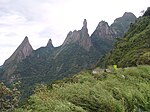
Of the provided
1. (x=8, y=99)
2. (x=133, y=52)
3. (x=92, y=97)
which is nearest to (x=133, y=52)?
(x=133, y=52)

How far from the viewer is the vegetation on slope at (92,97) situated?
8.98 metres

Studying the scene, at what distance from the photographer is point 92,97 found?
10016 millimetres

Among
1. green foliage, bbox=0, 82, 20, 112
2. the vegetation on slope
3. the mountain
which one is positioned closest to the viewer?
the vegetation on slope

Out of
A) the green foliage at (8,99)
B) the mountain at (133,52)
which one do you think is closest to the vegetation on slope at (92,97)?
the green foliage at (8,99)

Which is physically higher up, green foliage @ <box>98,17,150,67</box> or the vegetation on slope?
green foliage @ <box>98,17,150,67</box>

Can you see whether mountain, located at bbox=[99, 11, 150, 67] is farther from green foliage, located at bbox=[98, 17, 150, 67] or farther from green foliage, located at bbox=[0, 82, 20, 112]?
green foliage, located at bbox=[0, 82, 20, 112]

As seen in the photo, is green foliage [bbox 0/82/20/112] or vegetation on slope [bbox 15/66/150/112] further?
green foliage [bbox 0/82/20/112]

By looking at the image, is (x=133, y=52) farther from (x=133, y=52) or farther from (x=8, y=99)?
(x=8, y=99)

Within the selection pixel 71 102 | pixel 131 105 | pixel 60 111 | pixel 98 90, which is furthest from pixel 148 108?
pixel 60 111

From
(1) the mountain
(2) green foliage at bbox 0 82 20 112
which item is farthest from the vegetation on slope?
(1) the mountain

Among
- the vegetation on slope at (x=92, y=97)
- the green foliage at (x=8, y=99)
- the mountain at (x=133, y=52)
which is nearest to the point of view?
the vegetation on slope at (x=92, y=97)

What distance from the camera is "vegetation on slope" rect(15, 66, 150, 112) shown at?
898 cm

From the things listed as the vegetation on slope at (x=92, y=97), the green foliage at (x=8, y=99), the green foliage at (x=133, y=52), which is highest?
the green foliage at (x=133, y=52)

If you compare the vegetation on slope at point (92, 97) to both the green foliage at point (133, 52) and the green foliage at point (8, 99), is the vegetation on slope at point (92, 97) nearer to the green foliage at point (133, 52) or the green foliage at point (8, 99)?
the green foliage at point (8, 99)
